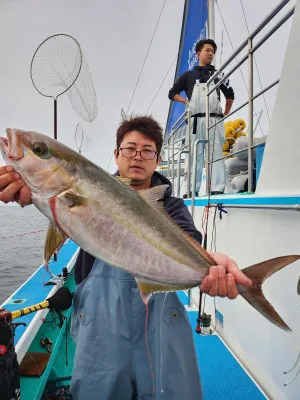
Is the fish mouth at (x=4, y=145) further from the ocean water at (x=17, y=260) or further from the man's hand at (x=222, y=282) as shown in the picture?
the ocean water at (x=17, y=260)

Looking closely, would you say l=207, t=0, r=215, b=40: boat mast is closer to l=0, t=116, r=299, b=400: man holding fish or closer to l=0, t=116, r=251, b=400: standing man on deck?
l=0, t=116, r=299, b=400: man holding fish

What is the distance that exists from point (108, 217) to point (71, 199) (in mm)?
183

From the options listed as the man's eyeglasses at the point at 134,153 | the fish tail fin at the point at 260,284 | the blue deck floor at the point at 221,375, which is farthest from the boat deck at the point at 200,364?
the man's eyeglasses at the point at 134,153

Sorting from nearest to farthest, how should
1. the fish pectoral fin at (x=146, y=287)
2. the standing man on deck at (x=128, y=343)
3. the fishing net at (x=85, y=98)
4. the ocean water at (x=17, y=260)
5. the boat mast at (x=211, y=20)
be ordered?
the fish pectoral fin at (x=146, y=287) → the standing man on deck at (x=128, y=343) → the fishing net at (x=85, y=98) → the boat mast at (x=211, y=20) → the ocean water at (x=17, y=260)

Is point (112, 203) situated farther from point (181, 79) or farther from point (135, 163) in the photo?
point (181, 79)

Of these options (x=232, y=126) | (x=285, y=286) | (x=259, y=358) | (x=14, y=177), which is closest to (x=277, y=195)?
(x=285, y=286)

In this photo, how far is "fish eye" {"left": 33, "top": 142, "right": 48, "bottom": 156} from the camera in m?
1.39

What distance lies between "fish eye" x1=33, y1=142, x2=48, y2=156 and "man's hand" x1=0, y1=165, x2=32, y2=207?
0.13m

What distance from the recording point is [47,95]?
401cm

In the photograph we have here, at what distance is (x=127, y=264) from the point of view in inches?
57.6

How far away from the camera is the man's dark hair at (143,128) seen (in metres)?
2.13

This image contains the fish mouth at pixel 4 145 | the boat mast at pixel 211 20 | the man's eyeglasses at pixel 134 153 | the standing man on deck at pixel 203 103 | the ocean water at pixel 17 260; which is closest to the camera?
the fish mouth at pixel 4 145

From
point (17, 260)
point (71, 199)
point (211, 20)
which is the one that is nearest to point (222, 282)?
point (71, 199)

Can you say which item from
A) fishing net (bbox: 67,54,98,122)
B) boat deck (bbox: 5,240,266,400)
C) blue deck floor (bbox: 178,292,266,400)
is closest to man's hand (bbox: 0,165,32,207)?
boat deck (bbox: 5,240,266,400)
